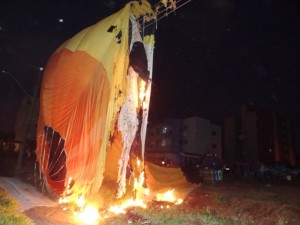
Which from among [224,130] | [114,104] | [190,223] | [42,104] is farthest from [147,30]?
[224,130]

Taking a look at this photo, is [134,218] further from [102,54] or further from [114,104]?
[102,54]

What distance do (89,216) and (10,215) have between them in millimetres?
2571

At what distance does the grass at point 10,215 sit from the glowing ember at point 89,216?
175 centimetres

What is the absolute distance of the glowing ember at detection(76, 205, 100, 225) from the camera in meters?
10.2

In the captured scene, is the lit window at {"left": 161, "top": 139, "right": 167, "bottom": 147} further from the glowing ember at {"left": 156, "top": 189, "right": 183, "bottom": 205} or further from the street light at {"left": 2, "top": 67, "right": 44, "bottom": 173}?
the glowing ember at {"left": 156, "top": 189, "right": 183, "bottom": 205}

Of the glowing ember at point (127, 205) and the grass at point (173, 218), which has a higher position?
the glowing ember at point (127, 205)

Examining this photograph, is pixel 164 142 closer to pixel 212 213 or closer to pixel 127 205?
pixel 127 205

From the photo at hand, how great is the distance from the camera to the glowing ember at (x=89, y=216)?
10195mm

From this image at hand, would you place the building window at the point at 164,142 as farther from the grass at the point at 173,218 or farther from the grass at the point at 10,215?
the grass at the point at 10,215

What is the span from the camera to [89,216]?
10.7m

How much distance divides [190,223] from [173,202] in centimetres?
386

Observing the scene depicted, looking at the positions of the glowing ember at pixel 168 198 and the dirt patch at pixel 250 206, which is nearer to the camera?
→ the dirt patch at pixel 250 206

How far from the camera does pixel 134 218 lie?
10.3 metres

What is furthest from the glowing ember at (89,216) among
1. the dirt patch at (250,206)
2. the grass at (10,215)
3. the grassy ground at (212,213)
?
the dirt patch at (250,206)
